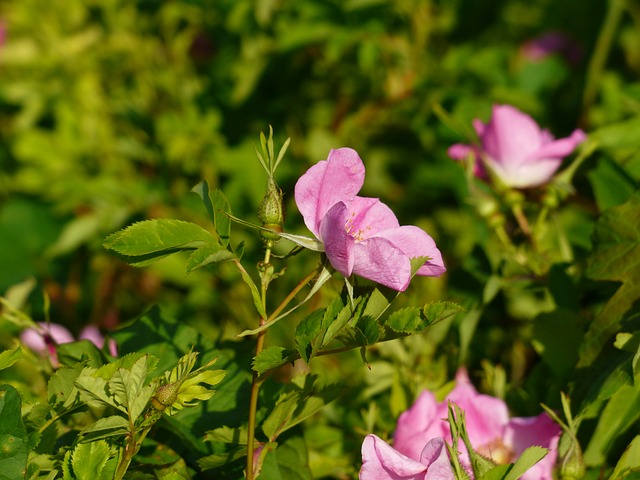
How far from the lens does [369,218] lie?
0.67 metres

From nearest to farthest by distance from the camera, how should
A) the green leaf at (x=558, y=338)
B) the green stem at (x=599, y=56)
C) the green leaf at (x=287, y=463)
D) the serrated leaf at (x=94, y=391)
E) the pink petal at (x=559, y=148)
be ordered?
the serrated leaf at (x=94, y=391) < the green leaf at (x=287, y=463) < the green leaf at (x=558, y=338) < the pink petal at (x=559, y=148) < the green stem at (x=599, y=56)

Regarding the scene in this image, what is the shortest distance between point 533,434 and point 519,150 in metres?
0.40

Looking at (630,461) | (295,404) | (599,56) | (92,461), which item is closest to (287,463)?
(295,404)

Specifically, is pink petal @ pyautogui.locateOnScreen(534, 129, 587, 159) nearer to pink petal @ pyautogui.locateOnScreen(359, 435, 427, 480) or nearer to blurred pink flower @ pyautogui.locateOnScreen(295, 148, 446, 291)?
blurred pink flower @ pyautogui.locateOnScreen(295, 148, 446, 291)

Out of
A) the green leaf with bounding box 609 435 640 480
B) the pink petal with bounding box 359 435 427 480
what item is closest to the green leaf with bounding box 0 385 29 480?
the pink petal with bounding box 359 435 427 480

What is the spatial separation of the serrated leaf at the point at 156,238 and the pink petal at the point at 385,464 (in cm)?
21

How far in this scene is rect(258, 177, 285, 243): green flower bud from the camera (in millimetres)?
593

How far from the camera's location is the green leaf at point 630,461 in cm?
61

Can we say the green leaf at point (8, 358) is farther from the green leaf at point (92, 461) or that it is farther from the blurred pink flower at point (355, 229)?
the blurred pink flower at point (355, 229)

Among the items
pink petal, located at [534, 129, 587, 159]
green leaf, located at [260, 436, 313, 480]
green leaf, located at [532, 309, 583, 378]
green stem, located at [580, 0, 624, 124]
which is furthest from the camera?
green stem, located at [580, 0, 624, 124]

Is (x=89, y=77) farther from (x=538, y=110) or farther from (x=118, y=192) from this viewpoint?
(x=538, y=110)

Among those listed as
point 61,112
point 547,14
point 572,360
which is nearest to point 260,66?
point 61,112

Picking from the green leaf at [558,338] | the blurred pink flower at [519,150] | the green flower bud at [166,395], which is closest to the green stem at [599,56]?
the blurred pink flower at [519,150]

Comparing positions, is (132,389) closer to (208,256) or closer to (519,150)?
(208,256)
